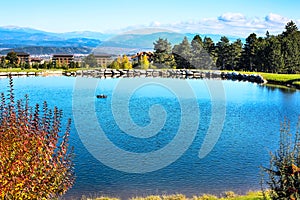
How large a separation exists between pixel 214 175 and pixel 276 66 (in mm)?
49966

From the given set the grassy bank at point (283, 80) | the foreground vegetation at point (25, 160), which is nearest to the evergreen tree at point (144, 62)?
the grassy bank at point (283, 80)

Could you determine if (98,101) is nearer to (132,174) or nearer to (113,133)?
(113,133)

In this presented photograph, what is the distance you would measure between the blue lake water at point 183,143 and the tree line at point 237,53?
2541cm

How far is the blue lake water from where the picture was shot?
12.8m

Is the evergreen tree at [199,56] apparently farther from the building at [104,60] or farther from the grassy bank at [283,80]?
the building at [104,60]

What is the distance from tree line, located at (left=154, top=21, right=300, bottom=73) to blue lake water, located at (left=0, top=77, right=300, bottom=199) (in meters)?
25.4

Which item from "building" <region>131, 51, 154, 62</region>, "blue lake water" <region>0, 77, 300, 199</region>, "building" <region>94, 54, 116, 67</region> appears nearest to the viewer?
"blue lake water" <region>0, 77, 300, 199</region>

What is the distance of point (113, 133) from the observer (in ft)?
66.8

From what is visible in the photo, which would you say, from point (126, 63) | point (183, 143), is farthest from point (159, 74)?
point (183, 143)

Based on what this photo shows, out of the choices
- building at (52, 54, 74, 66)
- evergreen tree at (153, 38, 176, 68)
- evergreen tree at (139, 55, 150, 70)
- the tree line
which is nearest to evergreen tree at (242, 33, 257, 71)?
the tree line

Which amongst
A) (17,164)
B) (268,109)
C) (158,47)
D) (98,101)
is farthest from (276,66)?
(17,164)

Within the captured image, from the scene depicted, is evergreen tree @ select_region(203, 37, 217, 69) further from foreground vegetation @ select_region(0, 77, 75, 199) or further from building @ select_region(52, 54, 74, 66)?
foreground vegetation @ select_region(0, 77, 75, 199)

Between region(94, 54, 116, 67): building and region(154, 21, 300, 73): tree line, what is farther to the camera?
region(94, 54, 116, 67): building

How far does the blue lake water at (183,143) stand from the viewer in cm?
1275
